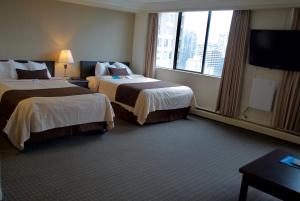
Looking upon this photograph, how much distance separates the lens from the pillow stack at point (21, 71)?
4.64 meters

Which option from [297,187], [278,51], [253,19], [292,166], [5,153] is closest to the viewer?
[297,187]

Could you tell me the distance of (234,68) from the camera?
504 centimetres

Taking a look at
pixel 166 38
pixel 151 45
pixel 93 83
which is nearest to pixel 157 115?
pixel 93 83

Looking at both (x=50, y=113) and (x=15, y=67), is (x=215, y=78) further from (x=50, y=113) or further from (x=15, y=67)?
(x=15, y=67)

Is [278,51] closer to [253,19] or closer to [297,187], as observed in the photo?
[253,19]

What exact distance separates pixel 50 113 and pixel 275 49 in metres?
3.71

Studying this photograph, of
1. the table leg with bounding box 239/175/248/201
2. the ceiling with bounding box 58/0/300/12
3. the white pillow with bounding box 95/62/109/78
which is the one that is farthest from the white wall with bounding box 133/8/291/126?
the table leg with bounding box 239/175/248/201

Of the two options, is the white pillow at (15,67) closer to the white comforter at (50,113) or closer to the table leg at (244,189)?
the white comforter at (50,113)

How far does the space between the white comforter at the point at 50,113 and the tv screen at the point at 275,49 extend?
2.81 metres

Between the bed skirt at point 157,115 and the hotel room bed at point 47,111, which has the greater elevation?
the hotel room bed at point 47,111

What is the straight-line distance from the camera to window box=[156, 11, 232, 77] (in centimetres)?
543

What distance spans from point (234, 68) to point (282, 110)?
1147 millimetres

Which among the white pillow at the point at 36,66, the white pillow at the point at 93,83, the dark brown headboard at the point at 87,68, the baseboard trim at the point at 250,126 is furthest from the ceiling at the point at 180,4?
the baseboard trim at the point at 250,126

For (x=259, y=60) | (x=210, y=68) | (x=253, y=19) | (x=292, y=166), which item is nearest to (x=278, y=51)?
(x=259, y=60)
